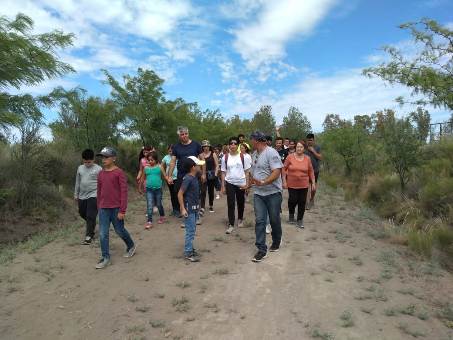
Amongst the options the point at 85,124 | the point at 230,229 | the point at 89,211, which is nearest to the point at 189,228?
the point at 230,229

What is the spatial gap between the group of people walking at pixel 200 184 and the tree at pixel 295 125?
30924 mm

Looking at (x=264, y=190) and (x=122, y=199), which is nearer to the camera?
(x=122, y=199)

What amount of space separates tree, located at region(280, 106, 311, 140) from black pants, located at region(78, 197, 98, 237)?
35.2 m

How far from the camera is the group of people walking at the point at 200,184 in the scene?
6.84 m

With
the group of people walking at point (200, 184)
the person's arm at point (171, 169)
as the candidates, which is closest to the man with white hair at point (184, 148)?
the group of people walking at point (200, 184)

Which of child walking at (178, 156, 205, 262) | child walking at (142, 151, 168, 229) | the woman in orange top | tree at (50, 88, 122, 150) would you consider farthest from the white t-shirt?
tree at (50, 88, 122, 150)

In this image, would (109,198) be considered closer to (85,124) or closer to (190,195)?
(190,195)

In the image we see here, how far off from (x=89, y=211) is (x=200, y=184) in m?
2.37

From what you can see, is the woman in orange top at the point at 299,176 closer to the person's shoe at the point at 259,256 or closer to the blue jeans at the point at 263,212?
the blue jeans at the point at 263,212

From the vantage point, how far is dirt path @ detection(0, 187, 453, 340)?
475 cm

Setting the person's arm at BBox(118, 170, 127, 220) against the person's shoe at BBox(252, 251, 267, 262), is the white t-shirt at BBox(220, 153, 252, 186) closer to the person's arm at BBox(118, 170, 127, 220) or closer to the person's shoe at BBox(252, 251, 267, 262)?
the person's shoe at BBox(252, 251, 267, 262)

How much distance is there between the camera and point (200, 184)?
9.14 m

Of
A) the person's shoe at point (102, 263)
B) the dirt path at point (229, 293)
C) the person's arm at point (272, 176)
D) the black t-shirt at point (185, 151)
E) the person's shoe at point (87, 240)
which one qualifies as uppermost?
the black t-shirt at point (185, 151)

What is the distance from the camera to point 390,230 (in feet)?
29.0
